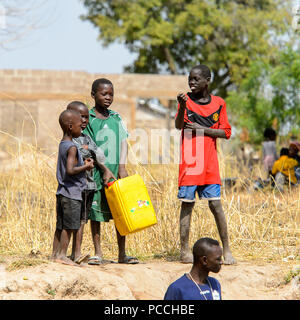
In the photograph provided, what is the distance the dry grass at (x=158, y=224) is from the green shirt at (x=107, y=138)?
3.49 ft

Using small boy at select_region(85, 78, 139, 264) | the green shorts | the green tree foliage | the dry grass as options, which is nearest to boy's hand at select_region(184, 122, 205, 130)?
small boy at select_region(85, 78, 139, 264)

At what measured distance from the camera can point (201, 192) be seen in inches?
189

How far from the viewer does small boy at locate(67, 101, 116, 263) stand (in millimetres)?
4480

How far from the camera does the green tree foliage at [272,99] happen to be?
13.6 metres

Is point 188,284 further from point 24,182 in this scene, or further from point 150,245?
point 24,182

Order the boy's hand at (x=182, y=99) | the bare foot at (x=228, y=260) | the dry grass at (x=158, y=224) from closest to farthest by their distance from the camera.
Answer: the boy's hand at (x=182, y=99) < the bare foot at (x=228, y=260) < the dry grass at (x=158, y=224)

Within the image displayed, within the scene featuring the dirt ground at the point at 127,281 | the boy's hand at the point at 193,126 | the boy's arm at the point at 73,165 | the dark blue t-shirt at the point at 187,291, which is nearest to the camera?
the dark blue t-shirt at the point at 187,291

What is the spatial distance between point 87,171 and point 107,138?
1.06 ft

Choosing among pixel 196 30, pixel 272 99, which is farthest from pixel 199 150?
pixel 196 30

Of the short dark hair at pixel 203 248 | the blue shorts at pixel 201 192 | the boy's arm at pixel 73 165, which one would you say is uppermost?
the boy's arm at pixel 73 165

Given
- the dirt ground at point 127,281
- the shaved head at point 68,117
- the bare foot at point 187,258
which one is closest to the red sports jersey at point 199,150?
the bare foot at point 187,258

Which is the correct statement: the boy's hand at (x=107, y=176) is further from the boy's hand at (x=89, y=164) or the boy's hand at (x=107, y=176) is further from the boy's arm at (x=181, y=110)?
the boy's arm at (x=181, y=110)
